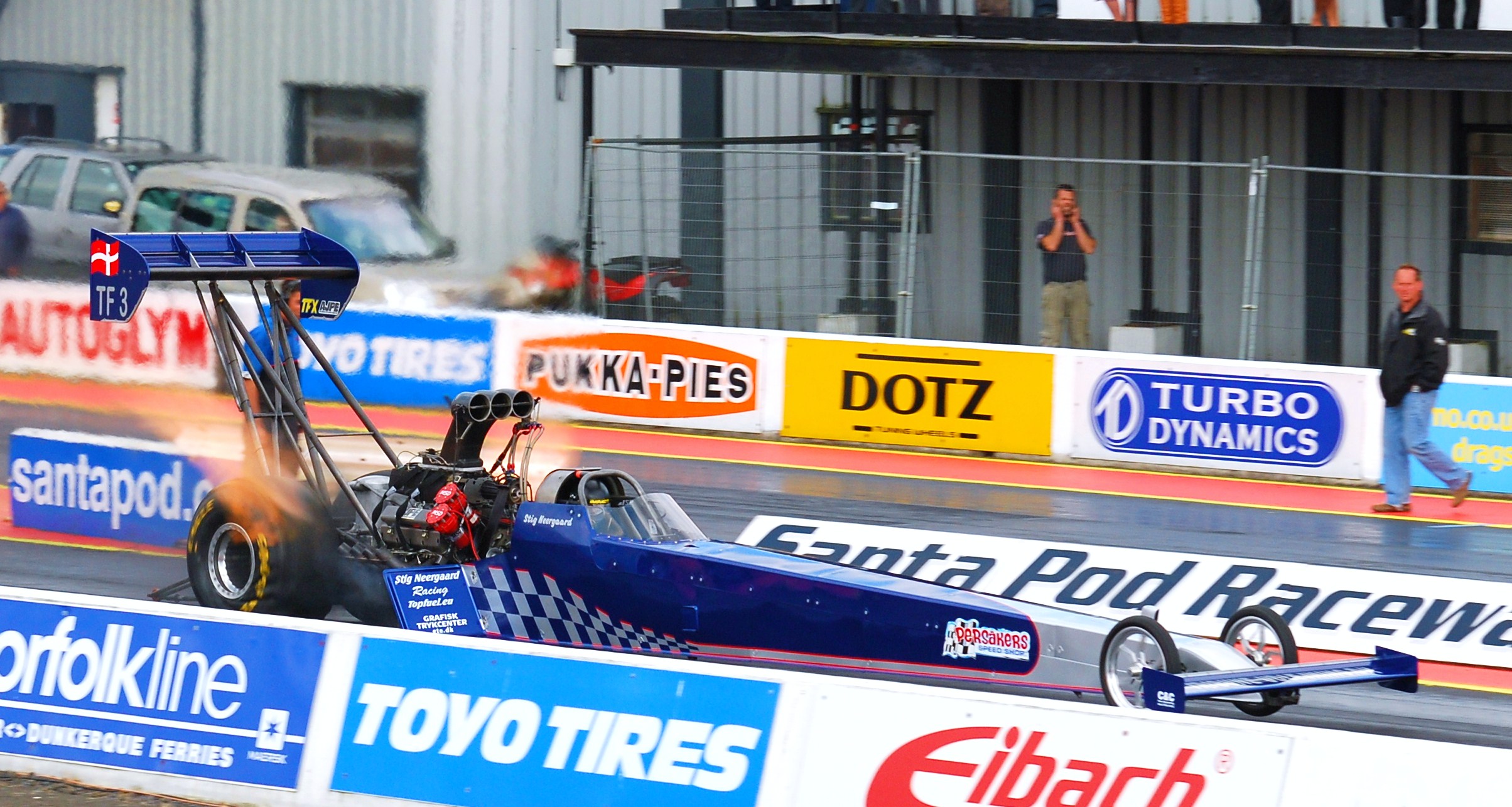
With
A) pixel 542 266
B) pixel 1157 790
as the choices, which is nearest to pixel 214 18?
pixel 542 266

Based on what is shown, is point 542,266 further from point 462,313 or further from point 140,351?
point 140,351

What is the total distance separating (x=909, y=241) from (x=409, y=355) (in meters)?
4.63

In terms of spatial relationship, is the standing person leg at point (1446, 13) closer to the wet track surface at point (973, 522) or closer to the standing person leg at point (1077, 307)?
the standing person leg at point (1077, 307)

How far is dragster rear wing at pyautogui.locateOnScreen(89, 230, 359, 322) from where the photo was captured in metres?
9.51

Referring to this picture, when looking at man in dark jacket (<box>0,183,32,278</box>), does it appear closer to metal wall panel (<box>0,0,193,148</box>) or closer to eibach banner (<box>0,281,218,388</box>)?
eibach banner (<box>0,281,218,388</box>)

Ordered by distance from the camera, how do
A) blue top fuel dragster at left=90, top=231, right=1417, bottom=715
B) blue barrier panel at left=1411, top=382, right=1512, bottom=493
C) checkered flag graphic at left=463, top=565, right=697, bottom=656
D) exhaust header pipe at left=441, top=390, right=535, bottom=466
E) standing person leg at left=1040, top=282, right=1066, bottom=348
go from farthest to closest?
standing person leg at left=1040, top=282, right=1066, bottom=348
blue barrier panel at left=1411, top=382, right=1512, bottom=493
exhaust header pipe at left=441, top=390, right=535, bottom=466
checkered flag graphic at left=463, top=565, right=697, bottom=656
blue top fuel dragster at left=90, top=231, right=1417, bottom=715

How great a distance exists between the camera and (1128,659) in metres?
7.94

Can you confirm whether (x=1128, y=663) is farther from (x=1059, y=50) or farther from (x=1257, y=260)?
(x=1059, y=50)

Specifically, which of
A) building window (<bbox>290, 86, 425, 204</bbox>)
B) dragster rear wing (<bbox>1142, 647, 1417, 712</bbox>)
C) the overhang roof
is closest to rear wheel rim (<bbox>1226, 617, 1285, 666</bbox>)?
dragster rear wing (<bbox>1142, 647, 1417, 712</bbox>)

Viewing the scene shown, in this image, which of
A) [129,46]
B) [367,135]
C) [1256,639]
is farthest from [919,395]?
[129,46]

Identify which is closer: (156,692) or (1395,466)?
(156,692)

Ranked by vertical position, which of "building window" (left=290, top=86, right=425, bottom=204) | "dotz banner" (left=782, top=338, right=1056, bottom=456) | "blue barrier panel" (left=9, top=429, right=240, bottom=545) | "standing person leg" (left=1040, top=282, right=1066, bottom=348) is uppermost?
"building window" (left=290, top=86, right=425, bottom=204)

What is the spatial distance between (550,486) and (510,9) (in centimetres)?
1486

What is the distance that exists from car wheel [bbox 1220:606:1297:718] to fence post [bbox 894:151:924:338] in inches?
335
